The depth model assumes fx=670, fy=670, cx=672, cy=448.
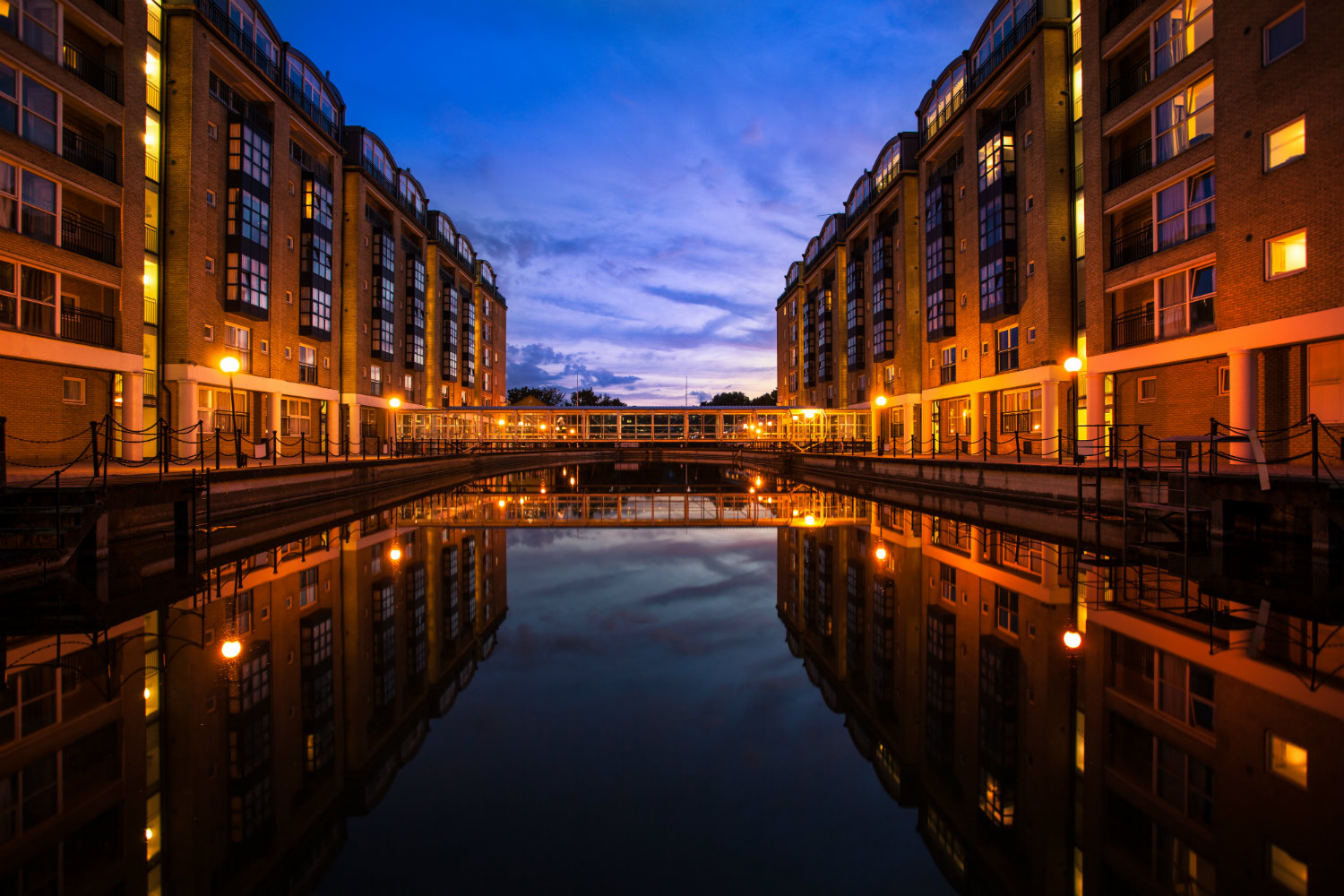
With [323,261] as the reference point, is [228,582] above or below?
below

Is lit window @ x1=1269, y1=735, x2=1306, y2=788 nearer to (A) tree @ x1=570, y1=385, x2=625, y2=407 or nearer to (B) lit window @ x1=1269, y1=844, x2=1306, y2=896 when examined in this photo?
(B) lit window @ x1=1269, y1=844, x2=1306, y2=896

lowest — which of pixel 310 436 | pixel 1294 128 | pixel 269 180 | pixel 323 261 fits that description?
pixel 310 436

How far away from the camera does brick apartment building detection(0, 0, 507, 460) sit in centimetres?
2112

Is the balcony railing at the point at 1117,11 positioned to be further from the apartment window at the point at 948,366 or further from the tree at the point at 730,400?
the tree at the point at 730,400

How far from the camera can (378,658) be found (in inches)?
276

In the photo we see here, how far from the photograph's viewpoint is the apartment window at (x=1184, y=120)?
2155 cm

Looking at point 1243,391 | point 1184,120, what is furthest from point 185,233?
point 1243,391

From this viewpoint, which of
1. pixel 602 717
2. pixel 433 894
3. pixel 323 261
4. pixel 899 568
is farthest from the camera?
pixel 323 261

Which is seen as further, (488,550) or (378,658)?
(488,550)

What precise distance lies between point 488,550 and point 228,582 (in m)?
4.57

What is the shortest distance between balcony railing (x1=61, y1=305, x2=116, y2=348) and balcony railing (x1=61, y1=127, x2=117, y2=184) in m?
4.91

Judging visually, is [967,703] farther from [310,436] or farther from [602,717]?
[310,436]

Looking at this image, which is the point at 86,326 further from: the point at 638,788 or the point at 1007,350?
the point at 1007,350

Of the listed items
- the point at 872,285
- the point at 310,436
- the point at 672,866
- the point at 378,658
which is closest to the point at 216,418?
the point at 310,436
